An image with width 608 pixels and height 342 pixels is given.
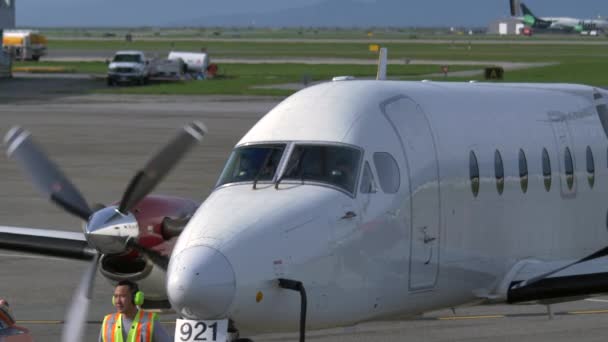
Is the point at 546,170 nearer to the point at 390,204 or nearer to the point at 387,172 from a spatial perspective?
the point at 387,172

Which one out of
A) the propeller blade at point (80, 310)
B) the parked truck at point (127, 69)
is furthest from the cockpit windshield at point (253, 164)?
the parked truck at point (127, 69)

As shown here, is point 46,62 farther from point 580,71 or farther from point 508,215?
point 508,215

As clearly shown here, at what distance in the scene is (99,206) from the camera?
13914 millimetres

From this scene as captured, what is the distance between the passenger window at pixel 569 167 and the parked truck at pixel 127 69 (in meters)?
68.3

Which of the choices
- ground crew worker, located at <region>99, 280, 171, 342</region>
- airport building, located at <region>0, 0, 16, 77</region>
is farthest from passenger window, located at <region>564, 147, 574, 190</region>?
airport building, located at <region>0, 0, 16, 77</region>

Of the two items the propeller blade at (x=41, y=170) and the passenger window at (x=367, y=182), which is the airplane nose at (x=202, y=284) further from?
the propeller blade at (x=41, y=170)

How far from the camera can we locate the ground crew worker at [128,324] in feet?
38.2

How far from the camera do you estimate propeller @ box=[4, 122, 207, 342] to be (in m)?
13.2

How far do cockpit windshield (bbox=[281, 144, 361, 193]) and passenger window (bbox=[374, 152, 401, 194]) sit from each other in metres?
0.28

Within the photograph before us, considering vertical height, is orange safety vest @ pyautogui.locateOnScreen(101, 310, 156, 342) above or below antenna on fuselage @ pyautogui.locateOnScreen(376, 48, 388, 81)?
below

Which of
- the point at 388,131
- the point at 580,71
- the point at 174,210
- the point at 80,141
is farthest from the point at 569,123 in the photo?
the point at 580,71

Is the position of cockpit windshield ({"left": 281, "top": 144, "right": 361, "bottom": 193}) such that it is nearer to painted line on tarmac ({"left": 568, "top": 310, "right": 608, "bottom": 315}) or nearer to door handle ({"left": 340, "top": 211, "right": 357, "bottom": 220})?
door handle ({"left": 340, "top": 211, "right": 357, "bottom": 220})

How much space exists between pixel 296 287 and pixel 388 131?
252 centimetres

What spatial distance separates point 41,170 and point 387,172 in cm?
469
